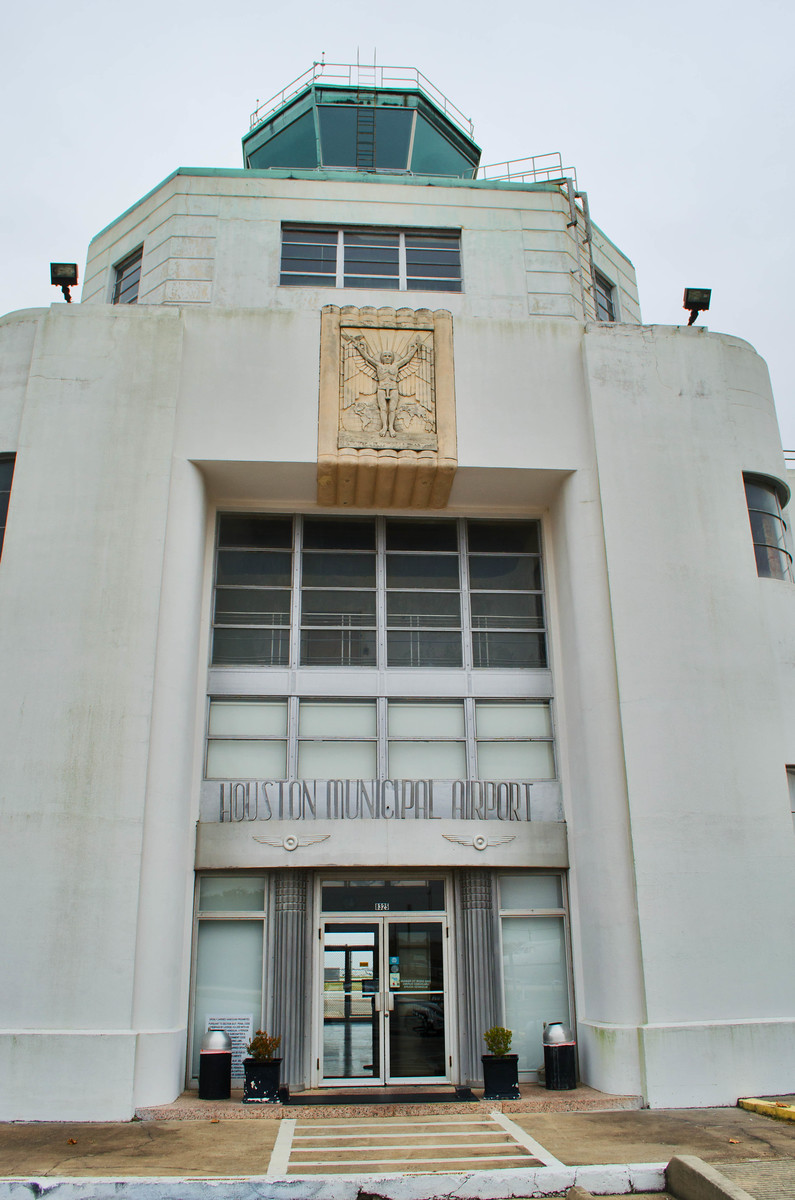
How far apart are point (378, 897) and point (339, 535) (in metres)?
6.09

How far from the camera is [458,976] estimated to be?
13.2m

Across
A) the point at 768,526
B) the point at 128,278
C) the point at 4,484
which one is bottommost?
the point at 768,526

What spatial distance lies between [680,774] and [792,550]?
6.05m

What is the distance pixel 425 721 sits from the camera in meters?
14.4

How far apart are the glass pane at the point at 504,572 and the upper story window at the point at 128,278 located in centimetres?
880

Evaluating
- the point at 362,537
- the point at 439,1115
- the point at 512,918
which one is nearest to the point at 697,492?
the point at 362,537

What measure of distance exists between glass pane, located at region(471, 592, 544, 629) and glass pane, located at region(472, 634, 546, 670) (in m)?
0.19

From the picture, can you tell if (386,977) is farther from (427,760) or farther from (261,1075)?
(427,760)

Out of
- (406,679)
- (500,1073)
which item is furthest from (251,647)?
(500,1073)

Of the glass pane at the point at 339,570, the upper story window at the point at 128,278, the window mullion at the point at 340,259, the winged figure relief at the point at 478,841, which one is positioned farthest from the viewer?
the upper story window at the point at 128,278

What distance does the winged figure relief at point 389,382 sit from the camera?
569 inches

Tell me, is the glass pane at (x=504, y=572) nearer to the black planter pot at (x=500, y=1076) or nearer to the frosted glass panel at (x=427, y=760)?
the frosted glass panel at (x=427, y=760)

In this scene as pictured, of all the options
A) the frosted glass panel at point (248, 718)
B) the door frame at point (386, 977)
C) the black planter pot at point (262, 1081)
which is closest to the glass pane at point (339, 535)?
the frosted glass panel at point (248, 718)

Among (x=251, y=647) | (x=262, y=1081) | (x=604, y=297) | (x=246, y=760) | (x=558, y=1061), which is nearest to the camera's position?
(x=262, y=1081)
